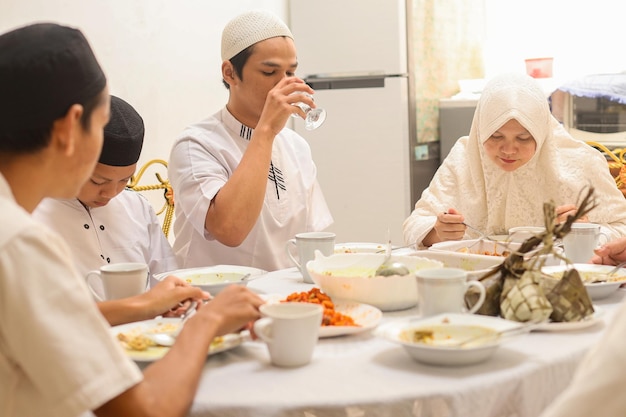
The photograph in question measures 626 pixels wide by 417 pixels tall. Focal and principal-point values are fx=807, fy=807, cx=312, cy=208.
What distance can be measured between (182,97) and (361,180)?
47.3 inches

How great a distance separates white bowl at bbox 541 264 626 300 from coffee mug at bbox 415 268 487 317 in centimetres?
34

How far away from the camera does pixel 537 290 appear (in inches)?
60.8

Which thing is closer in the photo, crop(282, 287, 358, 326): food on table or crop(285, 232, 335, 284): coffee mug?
crop(282, 287, 358, 326): food on table

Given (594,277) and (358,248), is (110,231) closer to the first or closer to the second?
(358,248)

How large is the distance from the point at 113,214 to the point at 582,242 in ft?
4.56

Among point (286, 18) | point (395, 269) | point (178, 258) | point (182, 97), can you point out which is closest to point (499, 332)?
point (395, 269)

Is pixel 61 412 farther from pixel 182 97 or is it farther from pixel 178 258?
pixel 182 97

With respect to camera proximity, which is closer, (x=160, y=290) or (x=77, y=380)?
(x=77, y=380)

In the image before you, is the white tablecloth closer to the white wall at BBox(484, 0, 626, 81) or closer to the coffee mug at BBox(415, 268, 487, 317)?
the coffee mug at BBox(415, 268, 487, 317)

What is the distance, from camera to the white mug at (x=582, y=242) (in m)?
2.10

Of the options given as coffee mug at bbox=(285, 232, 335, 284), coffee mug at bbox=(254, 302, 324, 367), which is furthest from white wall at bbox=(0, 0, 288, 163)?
coffee mug at bbox=(254, 302, 324, 367)

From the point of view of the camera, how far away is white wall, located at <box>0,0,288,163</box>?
3.82 meters

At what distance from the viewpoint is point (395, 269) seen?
1732 mm

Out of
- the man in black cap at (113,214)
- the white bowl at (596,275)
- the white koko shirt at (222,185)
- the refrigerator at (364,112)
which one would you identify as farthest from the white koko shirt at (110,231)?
the refrigerator at (364,112)
